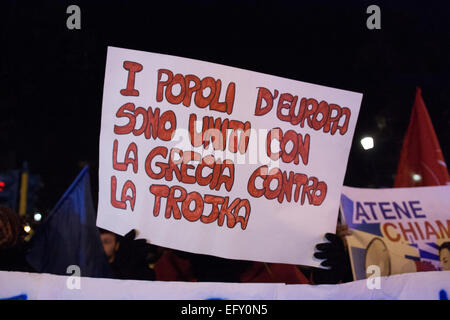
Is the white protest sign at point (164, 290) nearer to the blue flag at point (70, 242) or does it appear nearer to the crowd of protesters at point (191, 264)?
the crowd of protesters at point (191, 264)

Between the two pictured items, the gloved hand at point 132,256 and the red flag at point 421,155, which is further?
the red flag at point 421,155

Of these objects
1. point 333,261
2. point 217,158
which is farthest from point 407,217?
point 217,158

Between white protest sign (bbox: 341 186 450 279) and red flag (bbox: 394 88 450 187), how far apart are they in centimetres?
54

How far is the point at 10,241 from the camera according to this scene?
7.73ft

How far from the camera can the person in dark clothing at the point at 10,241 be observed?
235 centimetres

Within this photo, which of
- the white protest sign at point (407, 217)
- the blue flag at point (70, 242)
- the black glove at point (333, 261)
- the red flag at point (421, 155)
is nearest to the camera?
the black glove at point (333, 261)

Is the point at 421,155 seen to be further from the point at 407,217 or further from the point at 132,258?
the point at 132,258

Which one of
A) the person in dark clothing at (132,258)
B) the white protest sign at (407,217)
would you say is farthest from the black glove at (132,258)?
the white protest sign at (407,217)

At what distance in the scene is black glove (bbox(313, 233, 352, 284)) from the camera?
7.70 feet

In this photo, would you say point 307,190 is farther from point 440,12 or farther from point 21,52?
point 21,52

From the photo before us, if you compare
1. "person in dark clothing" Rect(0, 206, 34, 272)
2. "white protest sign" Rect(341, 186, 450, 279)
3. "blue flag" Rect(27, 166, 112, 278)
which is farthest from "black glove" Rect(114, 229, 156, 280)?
"white protest sign" Rect(341, 186, 450, 279)

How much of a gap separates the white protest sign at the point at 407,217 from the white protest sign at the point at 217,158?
0.49 m

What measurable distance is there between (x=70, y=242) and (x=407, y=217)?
194 cm
